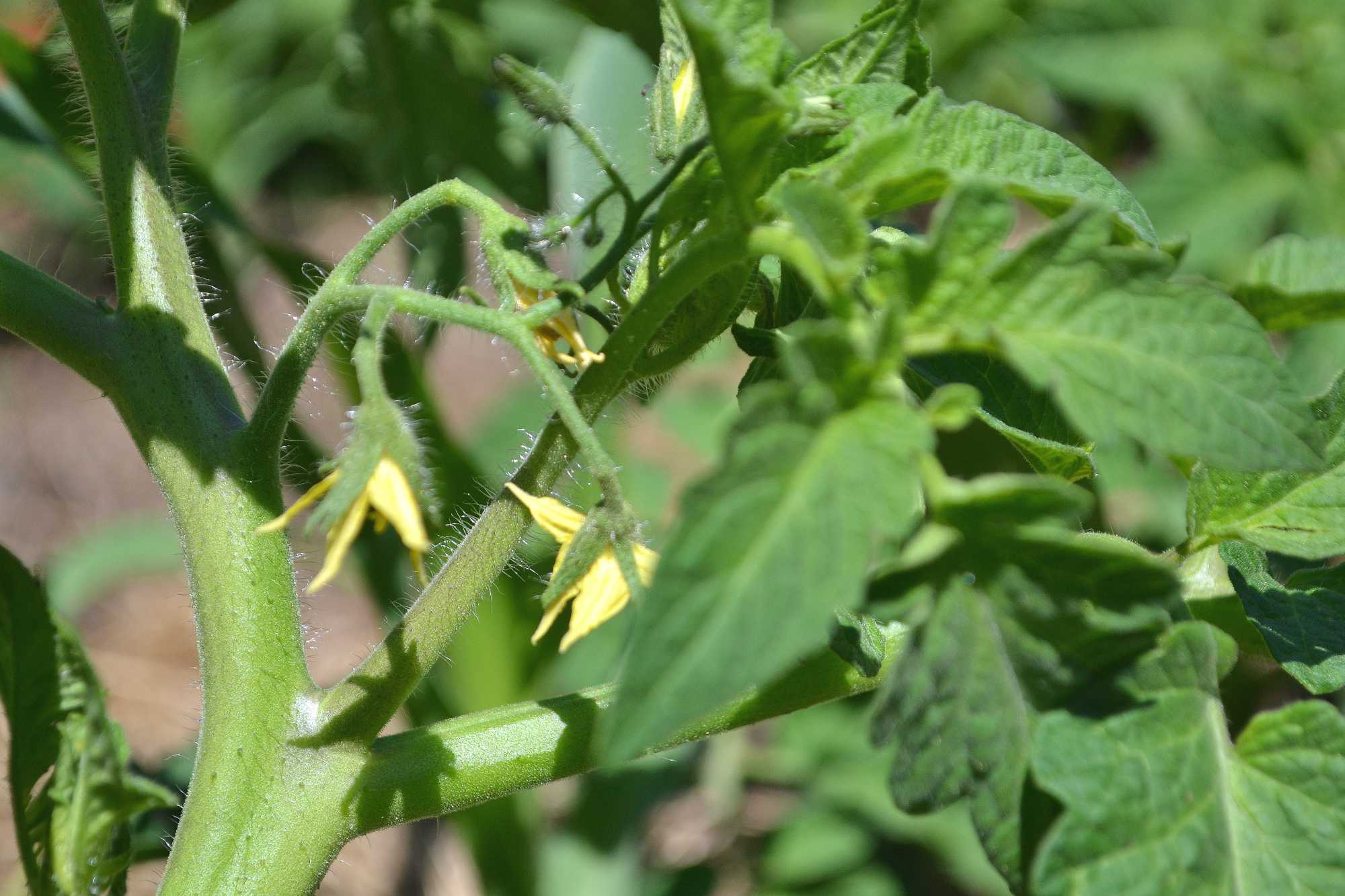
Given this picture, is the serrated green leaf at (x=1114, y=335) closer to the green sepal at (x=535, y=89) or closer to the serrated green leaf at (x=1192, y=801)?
the serrated green leaf at (x=1192, y=801)

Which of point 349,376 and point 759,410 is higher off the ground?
point 759,410

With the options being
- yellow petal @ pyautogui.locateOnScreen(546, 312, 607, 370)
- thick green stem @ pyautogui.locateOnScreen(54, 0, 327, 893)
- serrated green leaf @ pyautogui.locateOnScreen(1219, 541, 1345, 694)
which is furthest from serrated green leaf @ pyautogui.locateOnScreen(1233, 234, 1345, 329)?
thick green stem @ pyautogui.locateOnScreen(54, 0, 327, 893)

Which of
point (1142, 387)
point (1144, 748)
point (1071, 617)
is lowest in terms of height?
point (1144, 748)

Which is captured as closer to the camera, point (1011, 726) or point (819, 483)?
point (819, 483)

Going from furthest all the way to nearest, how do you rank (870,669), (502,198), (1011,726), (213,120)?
(213,120)
(502,198)
(870,669)
(1011,726)

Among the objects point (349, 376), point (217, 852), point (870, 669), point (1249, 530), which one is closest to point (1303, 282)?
point (1249, 530)

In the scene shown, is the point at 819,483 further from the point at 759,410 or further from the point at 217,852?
the point at 217,852
